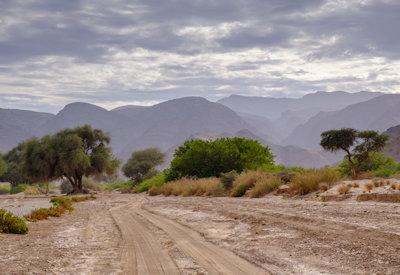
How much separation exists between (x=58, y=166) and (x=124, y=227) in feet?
166

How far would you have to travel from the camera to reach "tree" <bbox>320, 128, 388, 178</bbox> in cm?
3997

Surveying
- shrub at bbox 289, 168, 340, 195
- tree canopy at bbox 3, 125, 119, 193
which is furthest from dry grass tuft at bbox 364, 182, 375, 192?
tree canopy at bbox 3, 125, 119, 193

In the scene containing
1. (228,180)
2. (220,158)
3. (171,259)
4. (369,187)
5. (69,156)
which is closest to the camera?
Answer: (171,259)

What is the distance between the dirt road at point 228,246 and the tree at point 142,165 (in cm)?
8039

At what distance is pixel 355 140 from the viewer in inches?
1592

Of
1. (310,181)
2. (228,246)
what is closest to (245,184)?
(310,181)

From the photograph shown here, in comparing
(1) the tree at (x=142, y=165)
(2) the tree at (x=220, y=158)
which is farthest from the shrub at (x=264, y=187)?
(1) the tree at (x=142, y=165)

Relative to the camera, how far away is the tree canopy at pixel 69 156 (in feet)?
203

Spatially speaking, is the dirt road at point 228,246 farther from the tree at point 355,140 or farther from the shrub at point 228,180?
the tree at point 355,140

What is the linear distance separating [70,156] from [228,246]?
175 ft

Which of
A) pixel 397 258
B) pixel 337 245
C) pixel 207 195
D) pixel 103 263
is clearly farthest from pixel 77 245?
pixel 207 195

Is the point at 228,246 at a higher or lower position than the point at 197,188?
higher

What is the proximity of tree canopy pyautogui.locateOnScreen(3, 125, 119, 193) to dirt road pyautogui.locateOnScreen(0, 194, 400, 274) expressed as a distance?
47082 mm

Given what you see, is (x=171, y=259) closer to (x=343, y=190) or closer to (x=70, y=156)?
(x=343, y=190)
